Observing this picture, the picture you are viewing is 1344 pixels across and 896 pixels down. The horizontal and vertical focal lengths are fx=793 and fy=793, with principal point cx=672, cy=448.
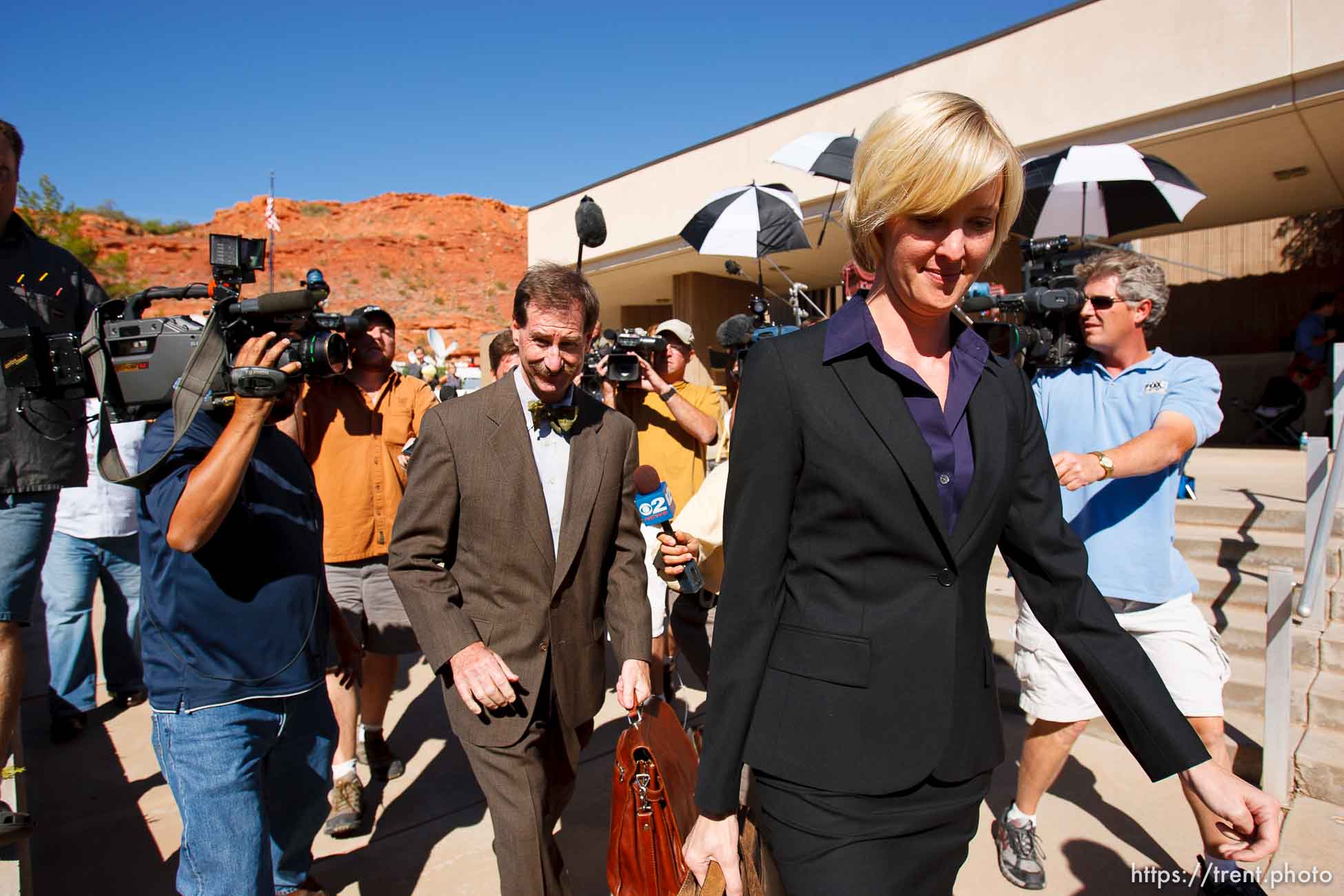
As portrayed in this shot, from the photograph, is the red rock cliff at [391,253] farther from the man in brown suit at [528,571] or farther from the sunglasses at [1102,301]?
the sunglasses at [1102,301]

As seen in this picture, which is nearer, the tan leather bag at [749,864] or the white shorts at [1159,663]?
the tan leather bag at [749,864]

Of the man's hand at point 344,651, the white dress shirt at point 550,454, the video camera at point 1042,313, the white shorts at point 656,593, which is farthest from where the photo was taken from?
the white shorts at point 656,593

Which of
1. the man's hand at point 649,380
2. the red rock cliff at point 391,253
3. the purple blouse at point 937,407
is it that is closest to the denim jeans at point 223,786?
the purple blouse at point 937,407

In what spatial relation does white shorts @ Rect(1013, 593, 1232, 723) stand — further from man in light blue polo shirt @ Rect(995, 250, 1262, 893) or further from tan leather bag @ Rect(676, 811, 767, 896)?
tan leather bag @ Rect(676, 811, 767, 896)

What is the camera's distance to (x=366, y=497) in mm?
4121

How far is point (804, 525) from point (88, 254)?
1148 inches

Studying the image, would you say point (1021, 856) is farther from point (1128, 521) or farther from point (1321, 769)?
point (1321, 769)

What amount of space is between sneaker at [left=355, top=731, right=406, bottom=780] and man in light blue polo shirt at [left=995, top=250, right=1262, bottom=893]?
296cm

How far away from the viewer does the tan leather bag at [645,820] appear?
7.45 feet

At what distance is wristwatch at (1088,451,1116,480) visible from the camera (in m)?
2.60

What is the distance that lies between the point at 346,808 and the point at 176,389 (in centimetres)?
228

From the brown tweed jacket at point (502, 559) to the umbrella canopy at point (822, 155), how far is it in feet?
13.4

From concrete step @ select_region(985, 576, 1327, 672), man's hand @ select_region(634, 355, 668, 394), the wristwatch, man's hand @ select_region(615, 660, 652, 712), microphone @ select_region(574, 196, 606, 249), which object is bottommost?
concrete step @ select_region(985, 576, 1327, 672)

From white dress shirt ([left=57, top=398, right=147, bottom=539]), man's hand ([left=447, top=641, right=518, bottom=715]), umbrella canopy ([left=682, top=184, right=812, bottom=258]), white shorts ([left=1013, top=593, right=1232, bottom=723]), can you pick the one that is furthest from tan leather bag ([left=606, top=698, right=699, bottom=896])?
umbrella canopy ([left=682, top=184, right=812, bottom=258])
